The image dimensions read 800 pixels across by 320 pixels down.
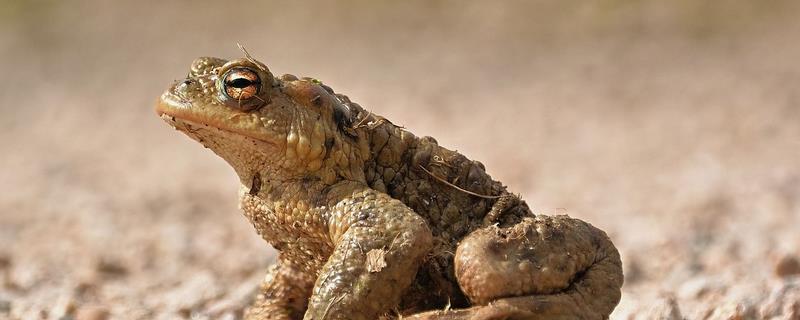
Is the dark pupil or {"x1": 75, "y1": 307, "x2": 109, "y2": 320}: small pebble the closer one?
the dark pupil

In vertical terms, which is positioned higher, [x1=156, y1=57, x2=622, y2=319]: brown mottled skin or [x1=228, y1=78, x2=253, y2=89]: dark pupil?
[x1=228, y1=78, x2=253, y2=89]: dark pupil

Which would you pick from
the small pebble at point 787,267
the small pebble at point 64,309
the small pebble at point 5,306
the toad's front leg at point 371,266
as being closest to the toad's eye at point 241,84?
the toad's front leg at point 371,266

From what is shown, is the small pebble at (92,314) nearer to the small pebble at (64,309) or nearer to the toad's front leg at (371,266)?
the small pebble at (64,309)

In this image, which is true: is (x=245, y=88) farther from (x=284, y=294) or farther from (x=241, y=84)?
(x=284, y=294)

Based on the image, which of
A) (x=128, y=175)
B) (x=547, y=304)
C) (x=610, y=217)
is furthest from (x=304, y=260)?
(x=128, y=175)

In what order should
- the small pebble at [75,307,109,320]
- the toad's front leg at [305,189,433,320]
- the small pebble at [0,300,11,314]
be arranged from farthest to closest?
the small pebble at [0,300,11,314], the small pebble at [75,307,109,320], the toad's front leg at [305,189,433,320]

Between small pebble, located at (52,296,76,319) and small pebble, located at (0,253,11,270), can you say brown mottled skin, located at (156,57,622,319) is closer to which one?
small pebble, located at (52,296,76,319)

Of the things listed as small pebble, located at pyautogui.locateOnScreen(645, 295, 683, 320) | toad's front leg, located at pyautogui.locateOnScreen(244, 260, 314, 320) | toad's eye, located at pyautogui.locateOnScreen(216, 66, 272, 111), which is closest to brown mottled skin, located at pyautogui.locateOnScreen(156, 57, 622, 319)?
toad's eye, located at pyautogui.locateOnScreen(216, 66, 272, 111)
